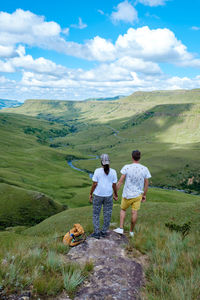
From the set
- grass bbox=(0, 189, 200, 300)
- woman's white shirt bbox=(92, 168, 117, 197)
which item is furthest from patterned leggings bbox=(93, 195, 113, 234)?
grass bbox=(0, 189, 200, 300)

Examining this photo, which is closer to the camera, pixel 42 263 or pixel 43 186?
pixel 42 263

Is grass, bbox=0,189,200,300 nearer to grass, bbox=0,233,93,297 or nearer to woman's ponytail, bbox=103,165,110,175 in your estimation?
grass, bbox=0,233,93,297

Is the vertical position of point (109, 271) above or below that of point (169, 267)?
below

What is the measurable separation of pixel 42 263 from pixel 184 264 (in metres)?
6.10

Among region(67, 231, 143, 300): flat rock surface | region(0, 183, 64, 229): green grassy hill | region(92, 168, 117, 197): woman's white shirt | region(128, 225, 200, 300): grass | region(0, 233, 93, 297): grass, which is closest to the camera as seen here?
region(128, 225, 200, 300): grass

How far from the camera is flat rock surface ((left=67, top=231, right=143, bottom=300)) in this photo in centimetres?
720

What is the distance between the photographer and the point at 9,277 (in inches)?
265

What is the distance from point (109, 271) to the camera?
862 centimetres

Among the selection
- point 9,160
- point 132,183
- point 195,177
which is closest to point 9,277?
point 132,183

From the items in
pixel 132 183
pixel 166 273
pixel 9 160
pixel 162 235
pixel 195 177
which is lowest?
pixel 195 177

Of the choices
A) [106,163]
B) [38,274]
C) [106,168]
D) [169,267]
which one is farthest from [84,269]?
[106,163]

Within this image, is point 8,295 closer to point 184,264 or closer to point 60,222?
point 184,264

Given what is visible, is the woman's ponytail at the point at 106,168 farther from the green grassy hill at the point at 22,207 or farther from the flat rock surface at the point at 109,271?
the green grassy hill at the point at 22,207

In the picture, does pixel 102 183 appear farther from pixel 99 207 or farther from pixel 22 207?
pixel 22 207
